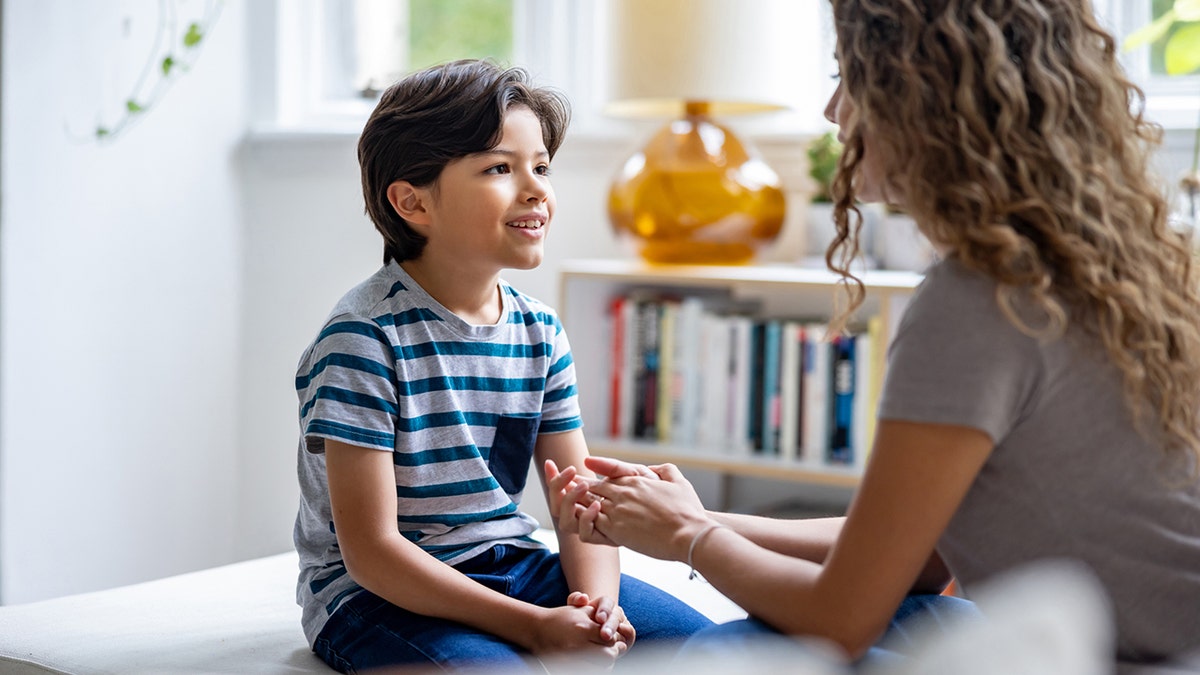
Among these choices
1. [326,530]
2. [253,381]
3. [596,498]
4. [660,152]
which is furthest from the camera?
[253,381]

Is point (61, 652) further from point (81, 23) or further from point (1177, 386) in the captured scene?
point (81, 23)

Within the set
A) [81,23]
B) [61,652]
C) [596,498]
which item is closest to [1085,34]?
[596,498]

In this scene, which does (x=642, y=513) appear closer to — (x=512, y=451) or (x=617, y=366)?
(x=512, y=451)

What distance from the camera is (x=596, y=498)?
116 cm

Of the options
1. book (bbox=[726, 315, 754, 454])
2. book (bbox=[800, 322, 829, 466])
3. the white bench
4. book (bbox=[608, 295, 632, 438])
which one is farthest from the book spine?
the white bench

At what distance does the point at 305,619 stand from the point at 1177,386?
826 mm

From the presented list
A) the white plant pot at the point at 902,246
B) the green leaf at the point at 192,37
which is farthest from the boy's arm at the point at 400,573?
the green leaf at the point at 192,37

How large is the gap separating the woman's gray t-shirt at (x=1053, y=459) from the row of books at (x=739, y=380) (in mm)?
1236

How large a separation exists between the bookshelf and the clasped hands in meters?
1.03

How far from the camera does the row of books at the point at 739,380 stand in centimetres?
228

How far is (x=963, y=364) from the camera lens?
34.9 inches

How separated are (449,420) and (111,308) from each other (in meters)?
1.52

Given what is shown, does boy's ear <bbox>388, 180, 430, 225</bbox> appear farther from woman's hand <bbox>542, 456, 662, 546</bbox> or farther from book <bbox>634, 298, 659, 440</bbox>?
book <bbox>634, 298, 659, 440</bbox>

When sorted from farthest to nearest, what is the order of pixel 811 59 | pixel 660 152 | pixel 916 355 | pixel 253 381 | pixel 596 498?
pixel 253 381
pixel 811 59
pixel 660 152
pixel 596 498
pixel 916 355
